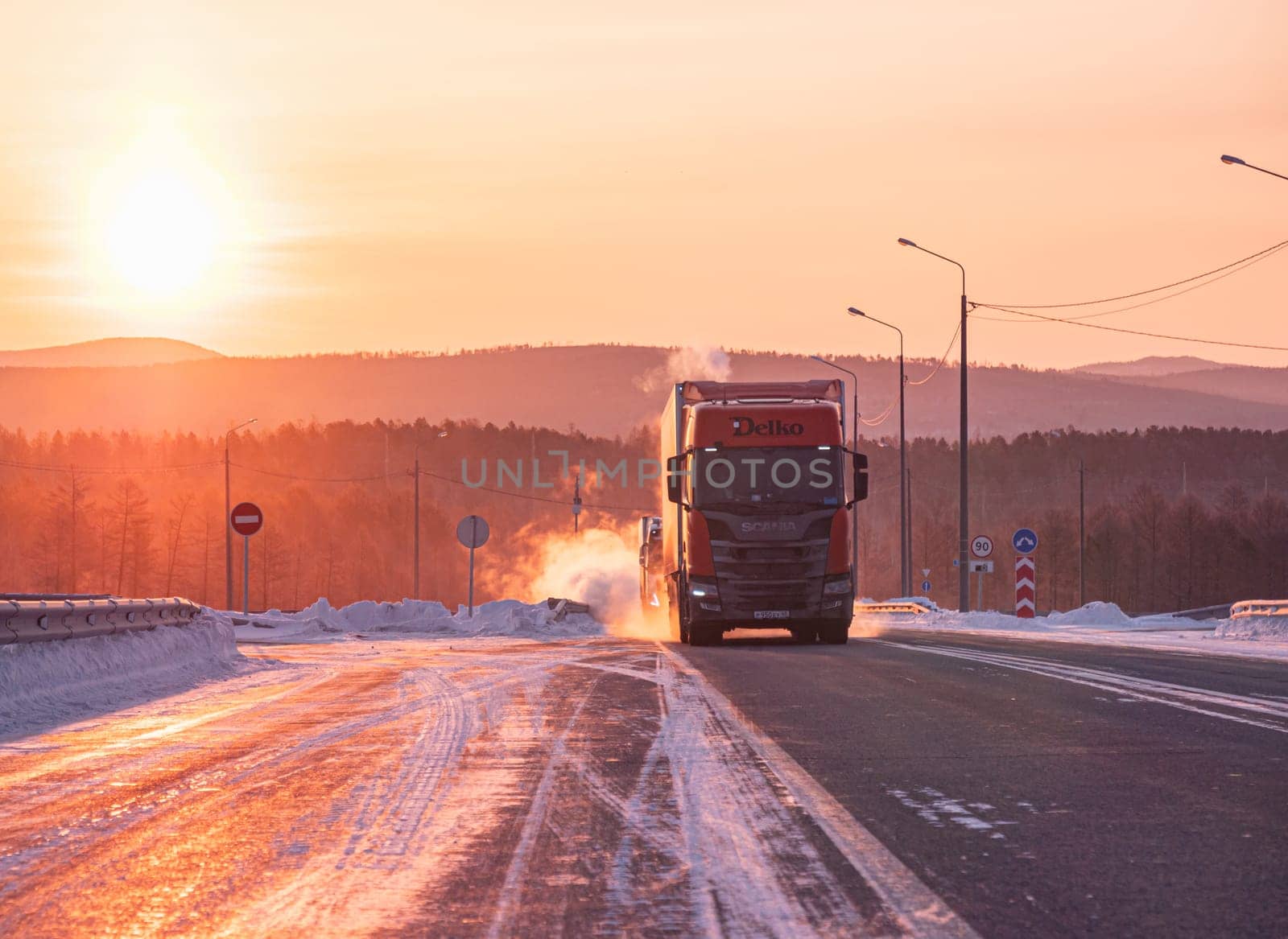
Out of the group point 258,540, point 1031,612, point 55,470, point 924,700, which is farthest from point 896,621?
point 55,470

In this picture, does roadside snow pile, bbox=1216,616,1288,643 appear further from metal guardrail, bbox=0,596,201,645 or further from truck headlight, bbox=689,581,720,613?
metal guardrail, bbox=0,596,201,645

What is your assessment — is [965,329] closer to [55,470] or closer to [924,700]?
[924,700]

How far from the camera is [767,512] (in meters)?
25.5

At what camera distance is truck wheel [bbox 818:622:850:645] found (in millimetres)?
26719

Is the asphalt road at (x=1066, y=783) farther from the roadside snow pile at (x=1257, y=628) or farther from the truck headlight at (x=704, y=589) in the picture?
the roadside snow pile at (x=1257, y=628)

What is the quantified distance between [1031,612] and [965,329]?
28.0ft

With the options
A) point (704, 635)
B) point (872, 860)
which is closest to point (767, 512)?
point (704, 635)

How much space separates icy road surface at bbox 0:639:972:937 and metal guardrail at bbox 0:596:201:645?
5.23 feet

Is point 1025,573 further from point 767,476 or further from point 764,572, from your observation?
point 767,476

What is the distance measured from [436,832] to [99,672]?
9478mm

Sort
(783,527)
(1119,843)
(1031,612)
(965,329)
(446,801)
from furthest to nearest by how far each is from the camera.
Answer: (965,329) → (1031,612) → (783,527) → (446,801) → (1119,843)

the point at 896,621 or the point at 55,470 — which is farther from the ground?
the point at 55,470

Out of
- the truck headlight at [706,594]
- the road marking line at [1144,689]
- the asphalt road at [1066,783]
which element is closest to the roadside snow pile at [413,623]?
the truck headlight at [706,594]

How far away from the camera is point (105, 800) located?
25.8 feet
